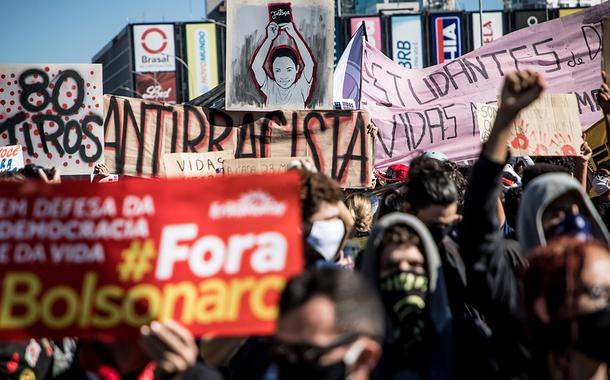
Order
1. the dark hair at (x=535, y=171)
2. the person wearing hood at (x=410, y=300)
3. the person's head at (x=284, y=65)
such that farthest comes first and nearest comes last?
the person's head at (x=284, y=65) < the dark hair at (x=535, y=171) < the person wearing hood at (x=410, y=300)

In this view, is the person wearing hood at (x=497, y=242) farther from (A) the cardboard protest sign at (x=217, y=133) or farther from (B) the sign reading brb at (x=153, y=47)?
(B) the sign reading brb at (x=153, y=47)

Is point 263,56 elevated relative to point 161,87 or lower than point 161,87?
lower

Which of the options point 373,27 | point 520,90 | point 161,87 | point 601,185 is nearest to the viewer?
point 520,90

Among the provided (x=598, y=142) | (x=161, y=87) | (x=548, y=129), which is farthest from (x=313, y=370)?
(x=161, y=87)

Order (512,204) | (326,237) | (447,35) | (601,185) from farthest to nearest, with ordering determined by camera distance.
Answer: (447,35), (601,185), (512,204), (326,237)

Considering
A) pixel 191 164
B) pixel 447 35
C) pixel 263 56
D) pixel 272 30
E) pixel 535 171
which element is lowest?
pixel 535 171

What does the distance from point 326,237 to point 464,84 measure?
20.1 feet

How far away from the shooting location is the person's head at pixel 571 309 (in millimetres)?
2348

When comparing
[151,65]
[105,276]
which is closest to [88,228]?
[105,276]

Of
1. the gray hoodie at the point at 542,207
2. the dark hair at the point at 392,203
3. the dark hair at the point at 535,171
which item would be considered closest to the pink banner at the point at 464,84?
the dark hair at the point at 392,203

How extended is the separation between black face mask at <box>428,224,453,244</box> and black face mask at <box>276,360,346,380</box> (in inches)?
50.5

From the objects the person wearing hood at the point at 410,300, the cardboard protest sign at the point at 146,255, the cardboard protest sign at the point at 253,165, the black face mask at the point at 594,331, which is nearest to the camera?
the black face mask at the point at 594,331

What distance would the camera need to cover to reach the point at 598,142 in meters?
7.49

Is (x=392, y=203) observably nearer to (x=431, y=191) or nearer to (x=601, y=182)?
(x=431, y=191)
